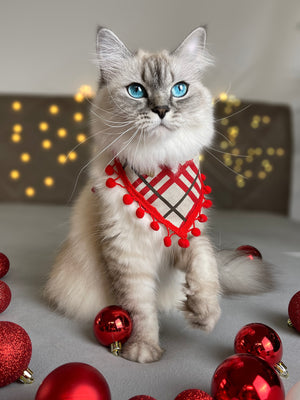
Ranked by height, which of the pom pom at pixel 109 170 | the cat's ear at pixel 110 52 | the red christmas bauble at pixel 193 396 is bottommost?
the red christmas bauble at pixel 193 396

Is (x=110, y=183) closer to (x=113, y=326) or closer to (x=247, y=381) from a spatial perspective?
(x=113, y=326)

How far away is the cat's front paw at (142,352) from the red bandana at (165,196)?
253 millimetres

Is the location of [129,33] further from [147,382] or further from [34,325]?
[147,382]

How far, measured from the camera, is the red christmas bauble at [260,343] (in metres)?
0.90

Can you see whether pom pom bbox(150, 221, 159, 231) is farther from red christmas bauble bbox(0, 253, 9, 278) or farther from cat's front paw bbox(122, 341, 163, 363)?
red christmas bauble bbox(0, 253, 9, 278)

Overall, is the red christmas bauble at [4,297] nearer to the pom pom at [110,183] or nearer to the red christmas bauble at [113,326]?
the red christmas bauble at [113,326]

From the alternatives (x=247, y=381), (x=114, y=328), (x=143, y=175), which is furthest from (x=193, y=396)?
(x=143, y=175)

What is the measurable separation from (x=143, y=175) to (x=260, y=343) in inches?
19.4

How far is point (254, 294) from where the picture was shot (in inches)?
54.2

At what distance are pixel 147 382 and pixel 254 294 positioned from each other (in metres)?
0.61

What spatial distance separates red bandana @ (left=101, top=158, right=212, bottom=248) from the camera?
1.04 metres

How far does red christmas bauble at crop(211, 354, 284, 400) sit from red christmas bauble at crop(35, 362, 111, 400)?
214mm

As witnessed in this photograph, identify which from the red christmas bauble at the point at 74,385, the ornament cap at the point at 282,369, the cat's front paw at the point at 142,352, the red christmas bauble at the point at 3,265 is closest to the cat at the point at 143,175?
the cat's front paw at the point at 142,352

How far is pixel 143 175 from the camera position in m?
1.06
